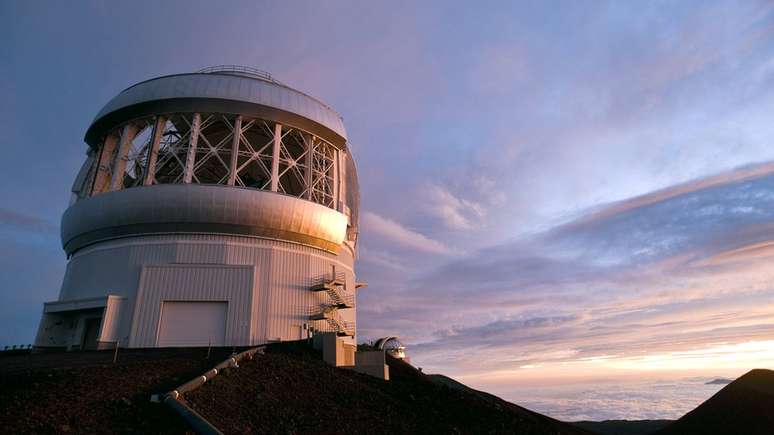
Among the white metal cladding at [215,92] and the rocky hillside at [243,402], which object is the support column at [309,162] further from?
the rocky hillside at [243,402]

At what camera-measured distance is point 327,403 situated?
→ 43.3ft

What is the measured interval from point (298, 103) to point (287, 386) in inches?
953

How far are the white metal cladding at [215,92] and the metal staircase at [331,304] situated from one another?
484 inches

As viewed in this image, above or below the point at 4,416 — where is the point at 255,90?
above

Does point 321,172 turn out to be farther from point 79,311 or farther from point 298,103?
point 79,311

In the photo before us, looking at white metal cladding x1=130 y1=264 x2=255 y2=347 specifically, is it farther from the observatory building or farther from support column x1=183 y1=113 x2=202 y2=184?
support column x1=183 y1=113 x2=202 y2=184

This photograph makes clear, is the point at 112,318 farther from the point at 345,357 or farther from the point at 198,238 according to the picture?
the point at 345,357

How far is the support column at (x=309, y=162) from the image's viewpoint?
31656 mm

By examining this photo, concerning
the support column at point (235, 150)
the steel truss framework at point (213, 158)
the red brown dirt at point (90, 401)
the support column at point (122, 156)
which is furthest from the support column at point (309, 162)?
the red brown dirt at point (90, 401)

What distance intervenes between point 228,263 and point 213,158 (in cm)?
1226

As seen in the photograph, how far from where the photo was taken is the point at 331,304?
97.3ft

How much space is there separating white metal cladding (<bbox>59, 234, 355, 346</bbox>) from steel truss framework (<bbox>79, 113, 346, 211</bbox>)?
4037 mm

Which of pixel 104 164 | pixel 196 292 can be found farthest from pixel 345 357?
pixel 104 164

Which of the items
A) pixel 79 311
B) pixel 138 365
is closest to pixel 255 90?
pixel 79 311
